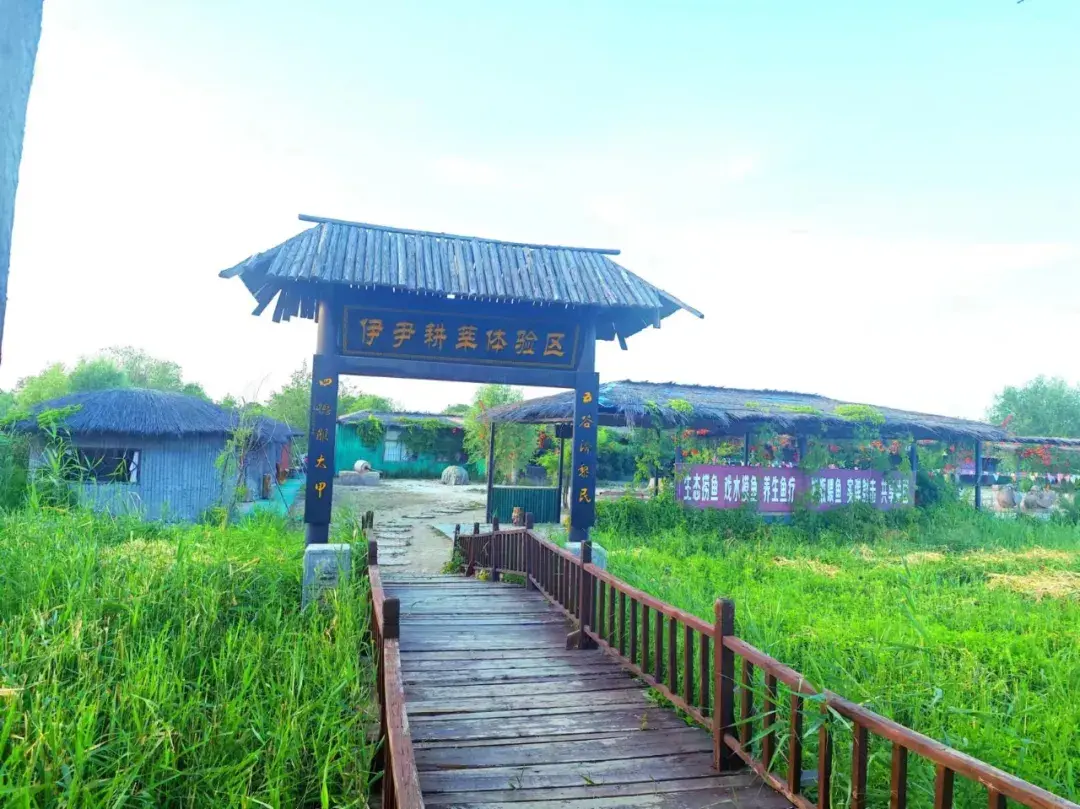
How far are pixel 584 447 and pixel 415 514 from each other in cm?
1137

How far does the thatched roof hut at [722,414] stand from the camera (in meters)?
12.6

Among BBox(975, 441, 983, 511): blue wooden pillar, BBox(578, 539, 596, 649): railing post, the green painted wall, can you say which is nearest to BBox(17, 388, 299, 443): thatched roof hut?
BBox(578, 539, 596, 649): railing post

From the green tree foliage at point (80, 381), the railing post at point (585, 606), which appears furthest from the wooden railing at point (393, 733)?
the green tree foliage at point (80, 381)

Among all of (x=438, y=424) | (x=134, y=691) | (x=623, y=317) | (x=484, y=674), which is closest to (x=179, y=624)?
(x=134, y=691)

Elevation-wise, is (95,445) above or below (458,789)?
above

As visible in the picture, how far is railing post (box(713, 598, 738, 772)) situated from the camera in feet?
10.9

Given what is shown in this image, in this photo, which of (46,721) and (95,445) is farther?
(95,445)

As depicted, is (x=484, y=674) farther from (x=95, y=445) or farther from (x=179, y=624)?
(x=95, y=445)

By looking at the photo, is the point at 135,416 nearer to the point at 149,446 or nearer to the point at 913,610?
the point at 149,446

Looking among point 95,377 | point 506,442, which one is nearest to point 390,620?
point 506,442

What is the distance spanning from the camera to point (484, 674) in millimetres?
4570

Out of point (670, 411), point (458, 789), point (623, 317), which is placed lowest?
point (458, 789)

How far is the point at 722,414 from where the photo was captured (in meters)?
12.8

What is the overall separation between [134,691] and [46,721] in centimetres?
42
